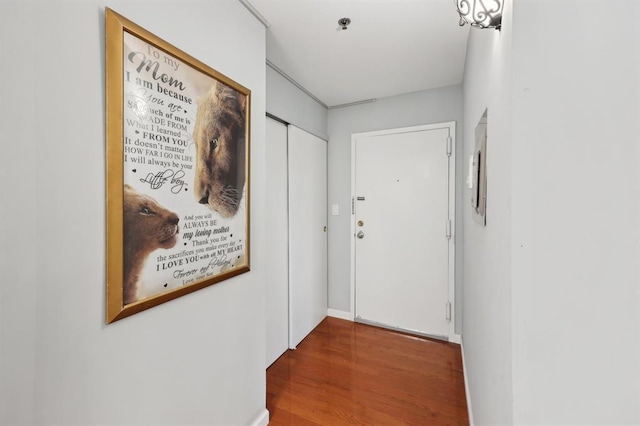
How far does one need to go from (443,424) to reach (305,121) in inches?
97.3

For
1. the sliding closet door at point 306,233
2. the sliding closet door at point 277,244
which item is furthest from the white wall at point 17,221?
the sliding closet door at point 306,233

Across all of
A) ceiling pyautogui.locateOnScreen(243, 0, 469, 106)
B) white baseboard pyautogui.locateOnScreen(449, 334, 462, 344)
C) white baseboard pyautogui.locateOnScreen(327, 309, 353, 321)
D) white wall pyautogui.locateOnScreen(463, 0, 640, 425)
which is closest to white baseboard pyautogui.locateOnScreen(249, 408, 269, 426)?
white wall pyautogui.locateOnScreen(463, 0, 640, 425)

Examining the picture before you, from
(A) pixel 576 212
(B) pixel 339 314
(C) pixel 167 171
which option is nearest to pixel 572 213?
(A) pixel 576 212

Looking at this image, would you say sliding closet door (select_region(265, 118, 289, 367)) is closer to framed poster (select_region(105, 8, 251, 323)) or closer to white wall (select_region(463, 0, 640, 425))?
framed poster (select_region(105, 8, 251, 323))

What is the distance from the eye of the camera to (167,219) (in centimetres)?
102

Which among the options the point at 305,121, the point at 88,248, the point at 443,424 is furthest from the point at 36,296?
the point at 305,121

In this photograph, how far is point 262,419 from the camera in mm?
1510

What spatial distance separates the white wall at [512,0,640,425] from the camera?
0.51 metres

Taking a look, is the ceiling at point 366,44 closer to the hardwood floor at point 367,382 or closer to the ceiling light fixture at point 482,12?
the ceiling light fixture at point 482,12

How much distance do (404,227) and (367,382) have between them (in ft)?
4.55

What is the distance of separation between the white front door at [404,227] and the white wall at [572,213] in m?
1.93

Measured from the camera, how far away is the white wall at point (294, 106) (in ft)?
6.82

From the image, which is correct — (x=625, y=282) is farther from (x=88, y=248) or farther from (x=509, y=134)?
(x=88, y=248)

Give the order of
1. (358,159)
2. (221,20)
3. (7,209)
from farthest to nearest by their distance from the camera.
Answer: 1. (358,159)
2. (221,20)
3. (7,209)
